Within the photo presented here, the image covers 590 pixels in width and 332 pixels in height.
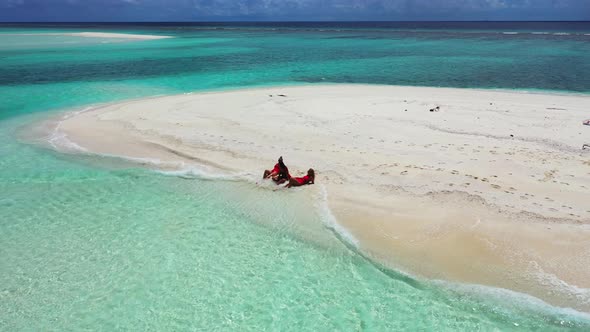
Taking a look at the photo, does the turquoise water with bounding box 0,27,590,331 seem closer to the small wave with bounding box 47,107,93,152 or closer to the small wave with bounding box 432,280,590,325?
the small wave with bounding box 432,280,590,325

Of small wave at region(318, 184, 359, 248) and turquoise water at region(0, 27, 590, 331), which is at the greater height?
small wave at region(318, 184, 359, 248)

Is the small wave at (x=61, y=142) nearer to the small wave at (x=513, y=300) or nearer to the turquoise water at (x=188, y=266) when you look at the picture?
the turquoise water at (x=188, y=266)

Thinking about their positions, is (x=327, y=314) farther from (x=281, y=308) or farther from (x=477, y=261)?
(x=477, y=261)

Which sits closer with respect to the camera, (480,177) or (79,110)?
(480,177)

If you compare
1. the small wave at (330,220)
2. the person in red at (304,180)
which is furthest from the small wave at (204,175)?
the small wave at (330,220)

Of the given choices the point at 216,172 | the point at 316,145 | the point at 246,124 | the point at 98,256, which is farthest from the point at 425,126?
the point at 98,256

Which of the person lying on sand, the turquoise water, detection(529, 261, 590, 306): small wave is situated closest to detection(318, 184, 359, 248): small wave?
the turquoise water
